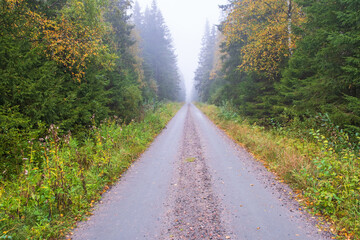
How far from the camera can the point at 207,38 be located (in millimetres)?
46531

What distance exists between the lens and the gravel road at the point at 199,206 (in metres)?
3.39

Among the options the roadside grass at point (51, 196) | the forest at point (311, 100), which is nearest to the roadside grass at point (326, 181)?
the forest at point (311, 100)

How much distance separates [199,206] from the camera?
4246mm

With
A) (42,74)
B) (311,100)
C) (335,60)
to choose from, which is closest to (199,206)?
(42,74)

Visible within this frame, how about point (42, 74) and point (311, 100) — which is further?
point (311, 100)

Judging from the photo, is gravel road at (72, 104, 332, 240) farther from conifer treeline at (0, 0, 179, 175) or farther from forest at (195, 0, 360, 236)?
conifer treeline at (0, 0, 179, 175)

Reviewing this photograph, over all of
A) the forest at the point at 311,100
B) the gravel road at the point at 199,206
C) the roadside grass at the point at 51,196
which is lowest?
the gravel road at the point at 199,206

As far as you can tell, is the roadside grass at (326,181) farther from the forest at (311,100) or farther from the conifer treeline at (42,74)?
the conifer treeline at (42,74)

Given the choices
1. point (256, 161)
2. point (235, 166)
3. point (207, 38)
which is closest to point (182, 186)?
point (235, 166)

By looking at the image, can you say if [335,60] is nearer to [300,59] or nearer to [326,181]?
[300,59]

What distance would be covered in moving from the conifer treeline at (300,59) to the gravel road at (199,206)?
3687 millimetres

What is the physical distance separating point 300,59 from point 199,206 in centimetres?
799

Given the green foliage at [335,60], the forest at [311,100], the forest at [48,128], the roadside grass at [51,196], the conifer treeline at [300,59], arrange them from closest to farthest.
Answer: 1. the roadside grass at [51,196]
2. the forest at [48,128]
3. the forest at [311,100]
4. the green foliage at [335,60]
5. the conifer treeline at [300,59]

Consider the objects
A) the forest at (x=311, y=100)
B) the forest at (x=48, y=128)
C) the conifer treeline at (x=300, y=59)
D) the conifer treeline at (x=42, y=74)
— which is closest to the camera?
the forest at (x=48, y=128)
